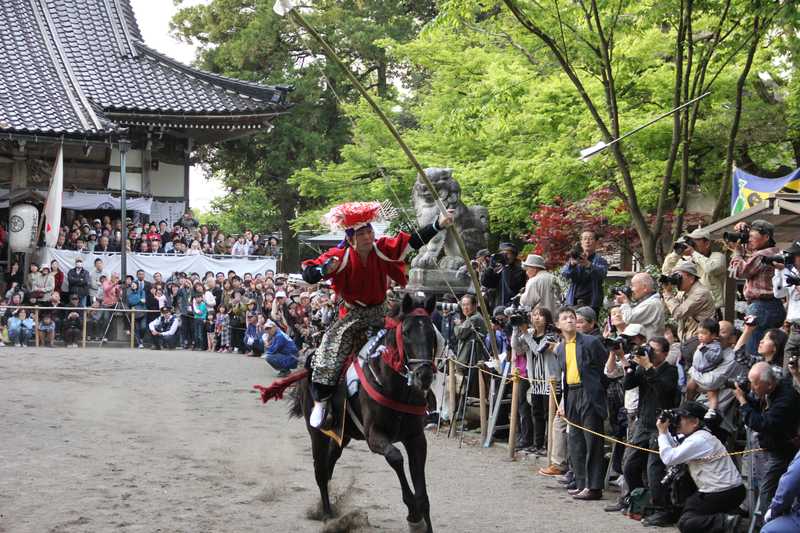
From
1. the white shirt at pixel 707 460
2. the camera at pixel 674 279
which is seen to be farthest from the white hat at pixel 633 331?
the white shirt at pixel 707 460

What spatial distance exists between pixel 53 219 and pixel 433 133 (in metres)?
9.81

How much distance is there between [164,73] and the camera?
99.1 ft

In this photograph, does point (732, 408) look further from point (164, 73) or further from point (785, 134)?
point (164, 73)

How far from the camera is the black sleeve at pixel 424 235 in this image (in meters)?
8.08

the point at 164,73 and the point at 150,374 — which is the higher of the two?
the point at 164,73

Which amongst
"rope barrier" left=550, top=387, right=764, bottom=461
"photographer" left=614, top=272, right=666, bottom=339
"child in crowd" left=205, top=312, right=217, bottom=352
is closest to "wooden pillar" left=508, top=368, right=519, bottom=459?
"rope barrier" left=550, top=387, right=764, bottom=461

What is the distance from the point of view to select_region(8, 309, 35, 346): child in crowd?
23266 mm

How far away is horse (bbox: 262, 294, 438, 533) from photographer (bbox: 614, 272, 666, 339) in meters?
2.83

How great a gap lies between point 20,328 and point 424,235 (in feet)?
58.6

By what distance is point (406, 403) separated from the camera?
26.3 ft

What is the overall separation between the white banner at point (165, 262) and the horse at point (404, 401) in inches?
723

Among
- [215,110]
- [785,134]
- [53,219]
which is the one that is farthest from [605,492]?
[215,110]

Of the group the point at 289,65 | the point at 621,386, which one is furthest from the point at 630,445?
the point at 289,65

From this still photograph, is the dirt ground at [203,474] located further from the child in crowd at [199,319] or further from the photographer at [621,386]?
the child in crowd at [199,319]
